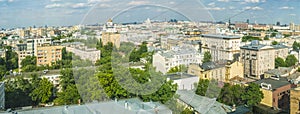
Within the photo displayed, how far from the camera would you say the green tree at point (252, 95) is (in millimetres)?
4820

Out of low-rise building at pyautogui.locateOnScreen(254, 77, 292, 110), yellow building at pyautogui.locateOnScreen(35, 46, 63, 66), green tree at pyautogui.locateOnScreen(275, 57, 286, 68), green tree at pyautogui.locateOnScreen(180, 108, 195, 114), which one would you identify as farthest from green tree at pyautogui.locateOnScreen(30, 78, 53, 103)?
green tree at pyautogui.locateOnScreen(275, 57, 286, 68)

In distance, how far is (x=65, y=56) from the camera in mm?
9344

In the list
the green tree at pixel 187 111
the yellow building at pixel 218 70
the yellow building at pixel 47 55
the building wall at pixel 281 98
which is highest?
the yellow building at pixel 47 55

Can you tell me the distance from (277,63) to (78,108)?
741 cm

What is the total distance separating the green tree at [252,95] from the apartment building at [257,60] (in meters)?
3.33

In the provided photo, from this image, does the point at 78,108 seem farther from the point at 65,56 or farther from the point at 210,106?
the point at 65,56

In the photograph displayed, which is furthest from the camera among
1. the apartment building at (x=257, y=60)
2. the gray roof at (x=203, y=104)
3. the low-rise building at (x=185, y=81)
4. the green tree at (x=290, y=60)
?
the green tree at (x=290, y=60)

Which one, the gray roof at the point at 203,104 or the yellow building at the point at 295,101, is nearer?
the yellow building at the point at 295,101

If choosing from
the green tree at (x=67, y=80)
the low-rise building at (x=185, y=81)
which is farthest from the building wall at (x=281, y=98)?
the green tree at (x=67, y=80)

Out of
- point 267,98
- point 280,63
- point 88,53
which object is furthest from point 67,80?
point 280,63

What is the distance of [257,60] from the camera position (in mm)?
8234

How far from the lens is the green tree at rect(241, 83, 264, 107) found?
15.8 ft

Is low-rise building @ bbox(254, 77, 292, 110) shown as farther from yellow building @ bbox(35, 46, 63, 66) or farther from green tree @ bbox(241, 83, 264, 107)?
yellow building @ bbox(35, 46, 63, 66)

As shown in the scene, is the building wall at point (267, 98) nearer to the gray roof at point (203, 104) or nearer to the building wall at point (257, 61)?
the gray roof at point (203, 104)
